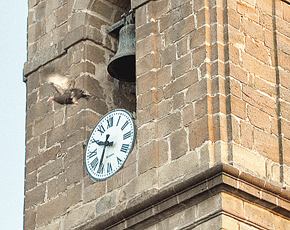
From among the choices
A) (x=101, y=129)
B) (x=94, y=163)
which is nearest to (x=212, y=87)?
(x=101, y=129)

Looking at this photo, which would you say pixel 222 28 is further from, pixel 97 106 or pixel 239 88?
pixel 97 106

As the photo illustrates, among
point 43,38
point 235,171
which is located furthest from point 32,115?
point 235,171

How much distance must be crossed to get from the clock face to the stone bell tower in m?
0.10

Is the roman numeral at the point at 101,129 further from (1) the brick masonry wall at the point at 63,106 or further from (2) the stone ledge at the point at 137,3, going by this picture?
(2) the stone ledge at the point at 137,3

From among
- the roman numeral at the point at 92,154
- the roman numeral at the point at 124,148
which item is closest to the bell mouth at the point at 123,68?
the roman numeral at the point at 92,154

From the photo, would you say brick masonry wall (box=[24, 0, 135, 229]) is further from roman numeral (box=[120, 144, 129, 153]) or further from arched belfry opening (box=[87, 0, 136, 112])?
roman numeral (box=[120, 144, 129, 153])

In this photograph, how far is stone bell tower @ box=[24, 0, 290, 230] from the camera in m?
14.1

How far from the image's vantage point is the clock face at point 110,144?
15195 mm

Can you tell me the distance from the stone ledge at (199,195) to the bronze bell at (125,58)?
6.35 ft

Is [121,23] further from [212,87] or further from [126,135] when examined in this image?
[212,87]

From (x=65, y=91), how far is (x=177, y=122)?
2.04 meters

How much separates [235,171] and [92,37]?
10.7 ft

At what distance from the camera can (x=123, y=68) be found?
16031 mm

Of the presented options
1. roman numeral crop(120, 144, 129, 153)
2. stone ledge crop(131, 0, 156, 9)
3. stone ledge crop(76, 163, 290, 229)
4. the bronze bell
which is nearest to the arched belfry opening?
the bronze bell
